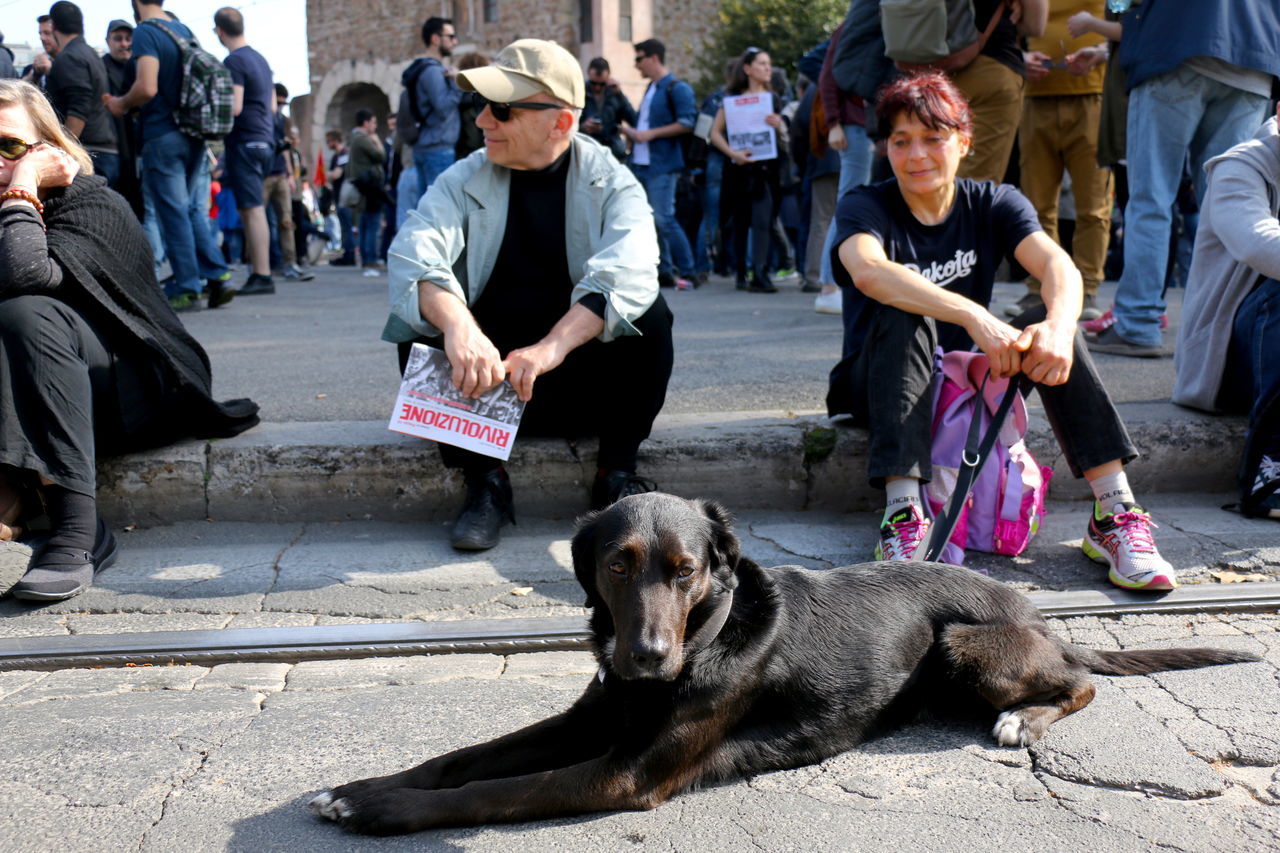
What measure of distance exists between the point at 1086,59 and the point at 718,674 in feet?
16.1

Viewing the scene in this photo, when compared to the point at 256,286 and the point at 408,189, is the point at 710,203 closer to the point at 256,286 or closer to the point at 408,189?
the point at 408,189

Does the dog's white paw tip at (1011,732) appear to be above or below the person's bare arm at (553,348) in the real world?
below

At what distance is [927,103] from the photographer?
3.60m

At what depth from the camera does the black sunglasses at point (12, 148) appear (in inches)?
141

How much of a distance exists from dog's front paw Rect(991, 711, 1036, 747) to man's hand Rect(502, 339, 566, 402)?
182cm

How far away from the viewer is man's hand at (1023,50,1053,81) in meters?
5.95

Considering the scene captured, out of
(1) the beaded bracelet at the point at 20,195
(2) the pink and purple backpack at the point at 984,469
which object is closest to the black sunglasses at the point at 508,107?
(1) the beaded bracelet at the point at 20,195

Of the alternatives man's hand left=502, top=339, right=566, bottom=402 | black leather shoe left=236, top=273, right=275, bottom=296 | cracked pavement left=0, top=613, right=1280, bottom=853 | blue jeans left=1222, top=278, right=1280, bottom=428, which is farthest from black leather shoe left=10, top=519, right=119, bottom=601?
black leather shoe left=236, top=273, right=275, bottom=296

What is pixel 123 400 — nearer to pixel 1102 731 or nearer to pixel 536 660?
pixel 536 660

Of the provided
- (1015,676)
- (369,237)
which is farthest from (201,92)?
(1015,676)

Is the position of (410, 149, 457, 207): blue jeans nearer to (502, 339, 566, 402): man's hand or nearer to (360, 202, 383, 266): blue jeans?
(360, 202, 383, 266): blue jeans

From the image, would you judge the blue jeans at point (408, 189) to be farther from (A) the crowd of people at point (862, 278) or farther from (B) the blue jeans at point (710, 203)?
(A) the crowd of people at point (862, 278)

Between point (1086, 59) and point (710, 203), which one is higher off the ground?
point (1086, 59)

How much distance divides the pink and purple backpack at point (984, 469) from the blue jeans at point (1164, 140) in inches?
85.7
